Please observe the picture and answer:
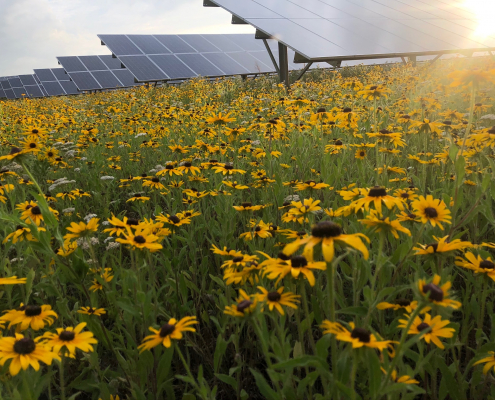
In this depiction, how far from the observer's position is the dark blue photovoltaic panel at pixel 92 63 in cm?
2093

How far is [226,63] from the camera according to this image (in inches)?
643

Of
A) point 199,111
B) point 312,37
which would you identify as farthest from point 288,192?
point 312,37

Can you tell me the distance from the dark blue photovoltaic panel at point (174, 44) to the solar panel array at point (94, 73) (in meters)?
2.86

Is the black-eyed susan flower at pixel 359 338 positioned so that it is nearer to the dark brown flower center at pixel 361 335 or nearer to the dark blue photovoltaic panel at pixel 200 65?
the dark brown flower center at pixel 361 335

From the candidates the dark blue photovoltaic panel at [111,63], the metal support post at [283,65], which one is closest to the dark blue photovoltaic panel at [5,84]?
the dark blue photovoltaic panel at [111,63]

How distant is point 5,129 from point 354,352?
6.58 meters

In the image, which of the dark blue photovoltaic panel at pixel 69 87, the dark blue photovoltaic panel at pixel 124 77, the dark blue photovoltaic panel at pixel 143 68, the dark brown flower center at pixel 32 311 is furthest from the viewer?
the dark blue photovoltaic panel at pixel 69 87

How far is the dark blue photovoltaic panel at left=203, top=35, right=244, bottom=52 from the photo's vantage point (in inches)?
721

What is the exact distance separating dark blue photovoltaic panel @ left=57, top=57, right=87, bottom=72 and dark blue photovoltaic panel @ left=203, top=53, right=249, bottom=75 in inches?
326

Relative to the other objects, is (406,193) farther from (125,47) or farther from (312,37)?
(125,47)

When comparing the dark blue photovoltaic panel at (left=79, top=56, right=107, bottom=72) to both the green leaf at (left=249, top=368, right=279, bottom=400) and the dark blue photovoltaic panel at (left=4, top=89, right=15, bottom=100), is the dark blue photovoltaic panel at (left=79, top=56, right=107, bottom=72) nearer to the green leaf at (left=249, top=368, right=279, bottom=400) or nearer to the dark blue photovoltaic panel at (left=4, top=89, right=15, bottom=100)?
the dark blue photovoltaic panel at (left=4, top=89, right=15, bottom=100)

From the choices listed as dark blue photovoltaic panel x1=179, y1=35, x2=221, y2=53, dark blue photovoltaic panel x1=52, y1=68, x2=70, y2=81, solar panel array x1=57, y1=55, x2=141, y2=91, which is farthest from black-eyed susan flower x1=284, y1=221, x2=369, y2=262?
dark blue photovoltaic panel x1=52, y1=68, x2=70, y2=81

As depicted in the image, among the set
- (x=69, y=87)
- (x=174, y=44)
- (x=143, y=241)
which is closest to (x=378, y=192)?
(x=143, y=241)

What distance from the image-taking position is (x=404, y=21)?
1234cm
